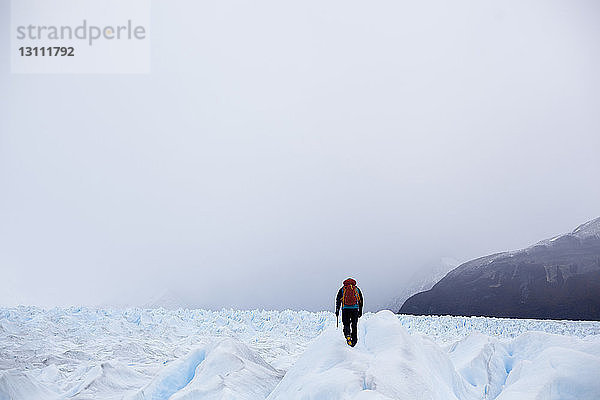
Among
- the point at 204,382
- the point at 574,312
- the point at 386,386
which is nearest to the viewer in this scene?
the point at 386,386

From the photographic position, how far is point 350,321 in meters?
8.98

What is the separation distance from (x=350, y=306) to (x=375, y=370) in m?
2.20

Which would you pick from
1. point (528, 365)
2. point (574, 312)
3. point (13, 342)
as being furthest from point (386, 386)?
point (574, 312)

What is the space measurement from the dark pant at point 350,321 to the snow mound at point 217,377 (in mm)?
1876

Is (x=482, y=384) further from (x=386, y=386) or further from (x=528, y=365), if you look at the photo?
(x=386, y=386)

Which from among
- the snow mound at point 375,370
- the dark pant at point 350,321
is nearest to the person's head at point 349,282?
the dark pant at point 350,321

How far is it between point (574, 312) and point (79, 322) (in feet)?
246

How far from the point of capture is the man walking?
8824 mm

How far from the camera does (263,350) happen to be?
1708cm

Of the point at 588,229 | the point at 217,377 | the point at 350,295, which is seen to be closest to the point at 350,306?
the point at 350,295

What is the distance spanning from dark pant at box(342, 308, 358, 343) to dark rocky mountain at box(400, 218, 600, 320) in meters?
74.1

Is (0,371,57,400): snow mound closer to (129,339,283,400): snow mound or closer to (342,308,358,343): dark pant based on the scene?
(129,339,283,400): snow mound

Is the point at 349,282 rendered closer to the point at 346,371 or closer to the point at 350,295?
the point at 350,295

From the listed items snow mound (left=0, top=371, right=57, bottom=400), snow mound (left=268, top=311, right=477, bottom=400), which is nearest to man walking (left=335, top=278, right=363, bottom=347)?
snow mound (left=268, top=311, right=477, bottom=400)
